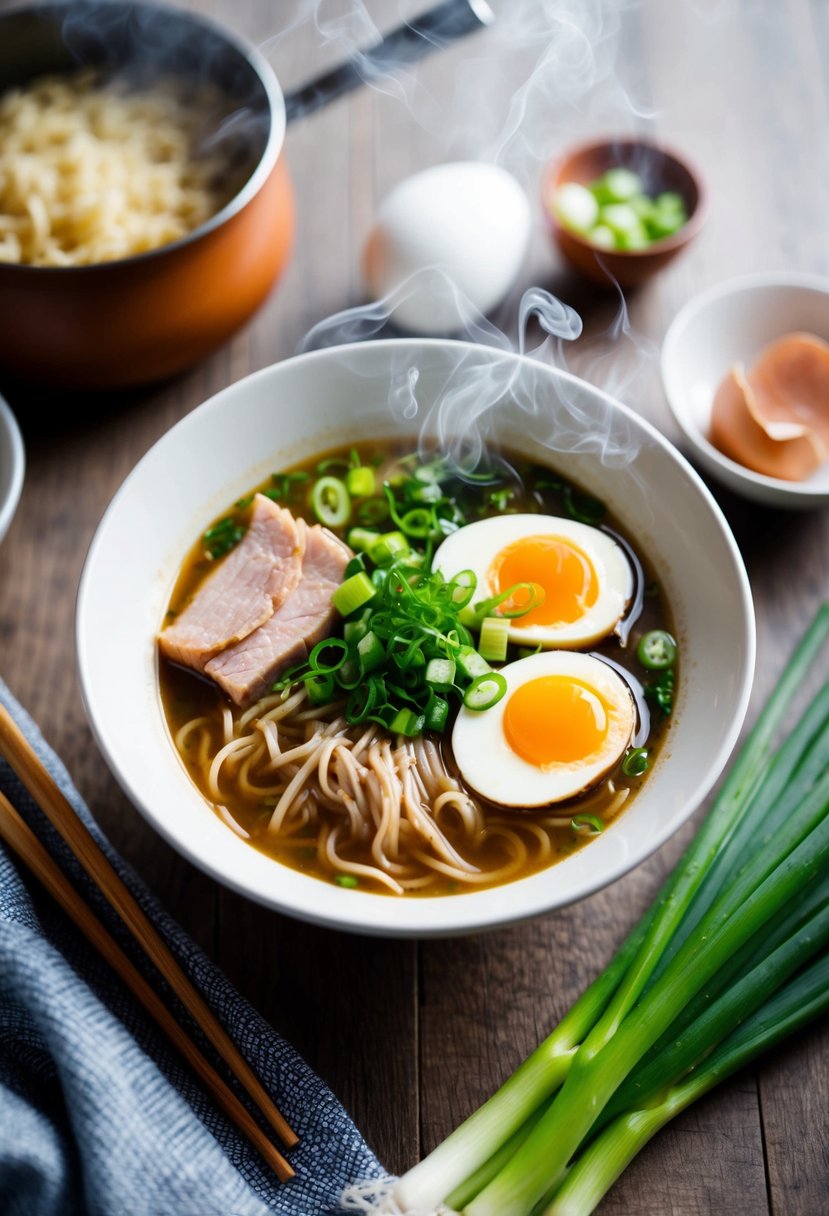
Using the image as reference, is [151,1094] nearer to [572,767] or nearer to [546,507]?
[572,767]

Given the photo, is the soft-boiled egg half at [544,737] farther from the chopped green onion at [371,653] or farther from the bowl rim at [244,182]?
the bowl rim at [244,182]

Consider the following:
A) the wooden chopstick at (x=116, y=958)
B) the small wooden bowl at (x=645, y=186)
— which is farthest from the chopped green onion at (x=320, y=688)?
the small wooden bowl at (x=645, y=186)

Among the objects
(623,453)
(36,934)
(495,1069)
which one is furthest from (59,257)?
(495,1069)

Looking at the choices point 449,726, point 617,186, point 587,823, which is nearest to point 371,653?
point 449,726

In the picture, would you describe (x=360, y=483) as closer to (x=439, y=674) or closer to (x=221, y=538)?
(x=221, y=538)

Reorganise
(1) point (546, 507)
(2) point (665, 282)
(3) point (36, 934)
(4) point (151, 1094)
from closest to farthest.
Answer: (4) point (151, 1094)
(3) point (36, 934)
(1) point (546, 507)
(2) point (665, 282)
